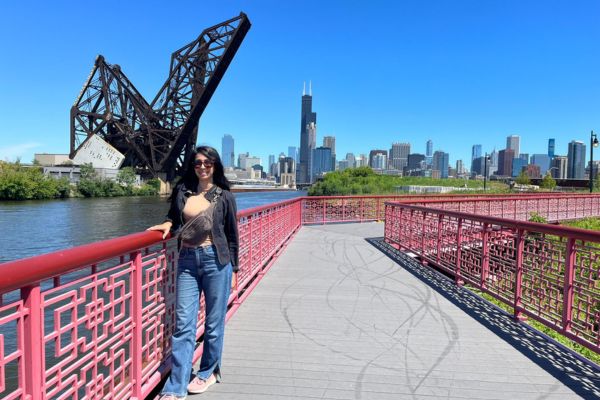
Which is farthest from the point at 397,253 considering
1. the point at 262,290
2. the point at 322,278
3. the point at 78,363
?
the point at 78,363

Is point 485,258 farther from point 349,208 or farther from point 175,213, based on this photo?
point 349,208

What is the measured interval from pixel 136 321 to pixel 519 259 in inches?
151

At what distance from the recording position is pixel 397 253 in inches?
339

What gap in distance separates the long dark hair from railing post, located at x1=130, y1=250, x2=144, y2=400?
560 mm

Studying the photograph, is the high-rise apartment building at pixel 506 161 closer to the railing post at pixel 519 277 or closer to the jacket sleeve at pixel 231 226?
the railing post at pixel 519 277

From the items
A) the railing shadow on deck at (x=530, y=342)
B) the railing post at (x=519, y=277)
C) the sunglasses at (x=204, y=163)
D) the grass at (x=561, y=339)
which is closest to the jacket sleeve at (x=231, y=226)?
the sunglasses at (x=204, y=163)

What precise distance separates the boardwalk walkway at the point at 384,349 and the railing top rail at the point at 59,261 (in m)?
1.16

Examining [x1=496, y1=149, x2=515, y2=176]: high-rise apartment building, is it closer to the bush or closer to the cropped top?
the bush

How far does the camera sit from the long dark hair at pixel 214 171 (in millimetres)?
2627

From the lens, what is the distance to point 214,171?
8.78 feet

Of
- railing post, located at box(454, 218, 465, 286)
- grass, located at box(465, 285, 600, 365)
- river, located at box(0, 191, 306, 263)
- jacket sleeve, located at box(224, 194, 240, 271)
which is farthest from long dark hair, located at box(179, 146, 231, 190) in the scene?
river, located at box(0, 191, 306, 263)

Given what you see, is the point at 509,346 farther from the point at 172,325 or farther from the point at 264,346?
the point at 172,325

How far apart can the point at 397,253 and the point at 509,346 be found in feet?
16.3

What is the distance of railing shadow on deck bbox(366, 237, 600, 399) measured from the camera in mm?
2967
